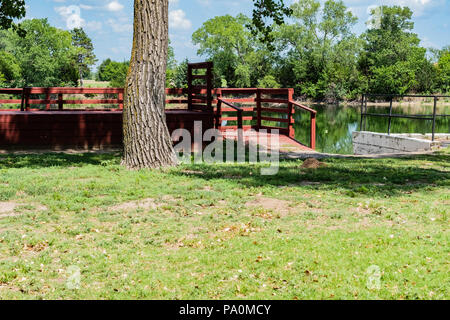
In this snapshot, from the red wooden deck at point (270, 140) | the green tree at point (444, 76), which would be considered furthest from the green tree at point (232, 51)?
the red wooden deck at point (270, 140)

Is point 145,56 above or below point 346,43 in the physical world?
below

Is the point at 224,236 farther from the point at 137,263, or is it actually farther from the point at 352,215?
the point at 352,215

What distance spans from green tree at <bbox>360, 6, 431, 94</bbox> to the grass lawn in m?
83.0

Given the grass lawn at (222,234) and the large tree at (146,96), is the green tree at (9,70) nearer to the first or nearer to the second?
the large tree at (146,96)

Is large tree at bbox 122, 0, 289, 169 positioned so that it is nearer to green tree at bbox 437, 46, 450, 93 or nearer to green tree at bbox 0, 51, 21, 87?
green tree at bbox 0, 51, 21, 87

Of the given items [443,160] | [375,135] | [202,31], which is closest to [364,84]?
[202,31]

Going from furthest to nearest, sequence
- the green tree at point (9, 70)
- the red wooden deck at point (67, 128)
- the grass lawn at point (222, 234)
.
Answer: the green tree at point (9, 70) → the red wooden deck at point (67, 128) → the grass lawn at point (222, 234)

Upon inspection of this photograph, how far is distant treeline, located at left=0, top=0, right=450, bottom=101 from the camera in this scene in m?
85.8

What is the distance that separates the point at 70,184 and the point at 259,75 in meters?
86.0

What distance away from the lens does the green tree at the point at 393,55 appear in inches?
3462

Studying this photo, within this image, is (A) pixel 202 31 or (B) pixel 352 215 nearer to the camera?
(B) pixel 352 215

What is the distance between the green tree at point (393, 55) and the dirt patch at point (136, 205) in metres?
85.1

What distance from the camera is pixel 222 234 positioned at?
5.94 metres
